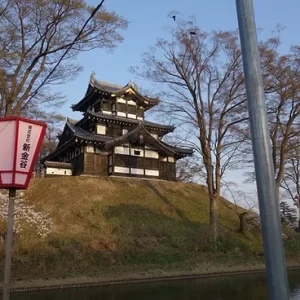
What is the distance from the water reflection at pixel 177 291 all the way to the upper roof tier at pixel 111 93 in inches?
823

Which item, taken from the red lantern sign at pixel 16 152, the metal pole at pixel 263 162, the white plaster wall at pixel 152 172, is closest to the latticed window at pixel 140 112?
the white plaster wall at pixel 152 172

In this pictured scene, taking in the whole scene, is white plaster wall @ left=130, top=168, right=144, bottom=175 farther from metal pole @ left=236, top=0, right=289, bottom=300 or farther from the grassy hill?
metal pole @ left=236, top=0, right=289, bottom=300

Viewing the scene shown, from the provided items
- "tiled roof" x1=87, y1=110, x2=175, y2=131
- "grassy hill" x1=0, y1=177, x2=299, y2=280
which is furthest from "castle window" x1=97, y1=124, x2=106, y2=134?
"grassy hill" x1=0, y1=177, x2=299, y2=280

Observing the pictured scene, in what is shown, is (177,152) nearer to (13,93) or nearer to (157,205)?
(157,205)

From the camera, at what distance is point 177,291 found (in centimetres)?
1498

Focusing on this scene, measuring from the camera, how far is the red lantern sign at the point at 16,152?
4.62m

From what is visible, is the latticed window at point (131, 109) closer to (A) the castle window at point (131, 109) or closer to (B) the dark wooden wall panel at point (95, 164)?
(A) the castle window at point (131, 109)

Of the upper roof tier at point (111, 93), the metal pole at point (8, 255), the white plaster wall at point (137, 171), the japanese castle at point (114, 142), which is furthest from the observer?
the upper roof tier at point (111, 93)

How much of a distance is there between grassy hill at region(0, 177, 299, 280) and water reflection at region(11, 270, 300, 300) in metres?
2.06

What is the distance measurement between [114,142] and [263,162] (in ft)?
94.8

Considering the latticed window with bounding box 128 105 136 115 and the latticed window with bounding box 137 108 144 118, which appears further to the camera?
the latticed window with bounding box 137 108 144 118

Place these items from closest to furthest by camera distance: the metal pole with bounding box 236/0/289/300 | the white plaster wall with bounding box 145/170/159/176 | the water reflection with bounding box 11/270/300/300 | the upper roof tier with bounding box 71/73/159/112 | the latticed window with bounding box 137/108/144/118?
the metal pole with bounding box 236/0/289/300, the water reflection with bounding box 11/270/300/300, the white plaster wall with bounding box 145/170/159/176, the upper roof tier with bounding box 71/73/159/112, the latticed window with bounding box 137/108/144/118

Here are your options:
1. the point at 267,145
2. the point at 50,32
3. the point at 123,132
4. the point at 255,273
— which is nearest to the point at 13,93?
the point at 50,32

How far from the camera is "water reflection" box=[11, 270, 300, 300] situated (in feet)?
44.7
